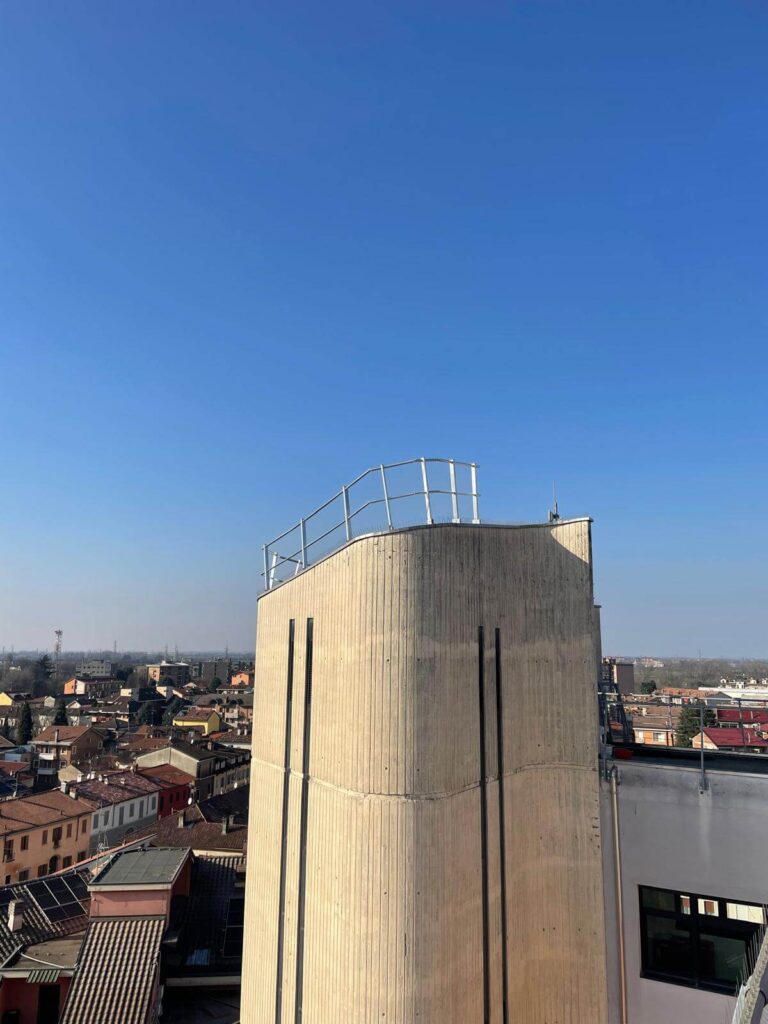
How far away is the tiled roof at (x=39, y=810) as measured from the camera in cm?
4056

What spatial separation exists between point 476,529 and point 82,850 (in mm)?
46521

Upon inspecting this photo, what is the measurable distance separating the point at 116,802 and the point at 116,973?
103 feet

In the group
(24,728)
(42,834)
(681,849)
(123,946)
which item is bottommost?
(24,728)

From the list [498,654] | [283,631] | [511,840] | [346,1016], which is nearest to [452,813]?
[511,840]

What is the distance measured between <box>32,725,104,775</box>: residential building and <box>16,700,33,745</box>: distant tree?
1779 centimetres

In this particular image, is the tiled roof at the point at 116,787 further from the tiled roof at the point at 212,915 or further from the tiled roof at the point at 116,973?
the tiled roof at the point at 116,973

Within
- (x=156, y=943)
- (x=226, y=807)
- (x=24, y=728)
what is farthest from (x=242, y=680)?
(x=156, y=943)

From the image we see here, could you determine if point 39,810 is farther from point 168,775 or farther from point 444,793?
point 444,793

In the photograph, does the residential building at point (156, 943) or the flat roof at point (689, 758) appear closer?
the flat roof at point (689, 758)

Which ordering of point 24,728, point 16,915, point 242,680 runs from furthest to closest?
point 242,680
point 24,728
point 16,915

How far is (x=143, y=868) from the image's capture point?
79.5 feet

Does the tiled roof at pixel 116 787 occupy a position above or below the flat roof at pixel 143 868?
below

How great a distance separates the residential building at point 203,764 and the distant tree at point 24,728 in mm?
36478

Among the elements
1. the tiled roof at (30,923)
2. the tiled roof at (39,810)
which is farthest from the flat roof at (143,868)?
the tiled roof at (39,810)
